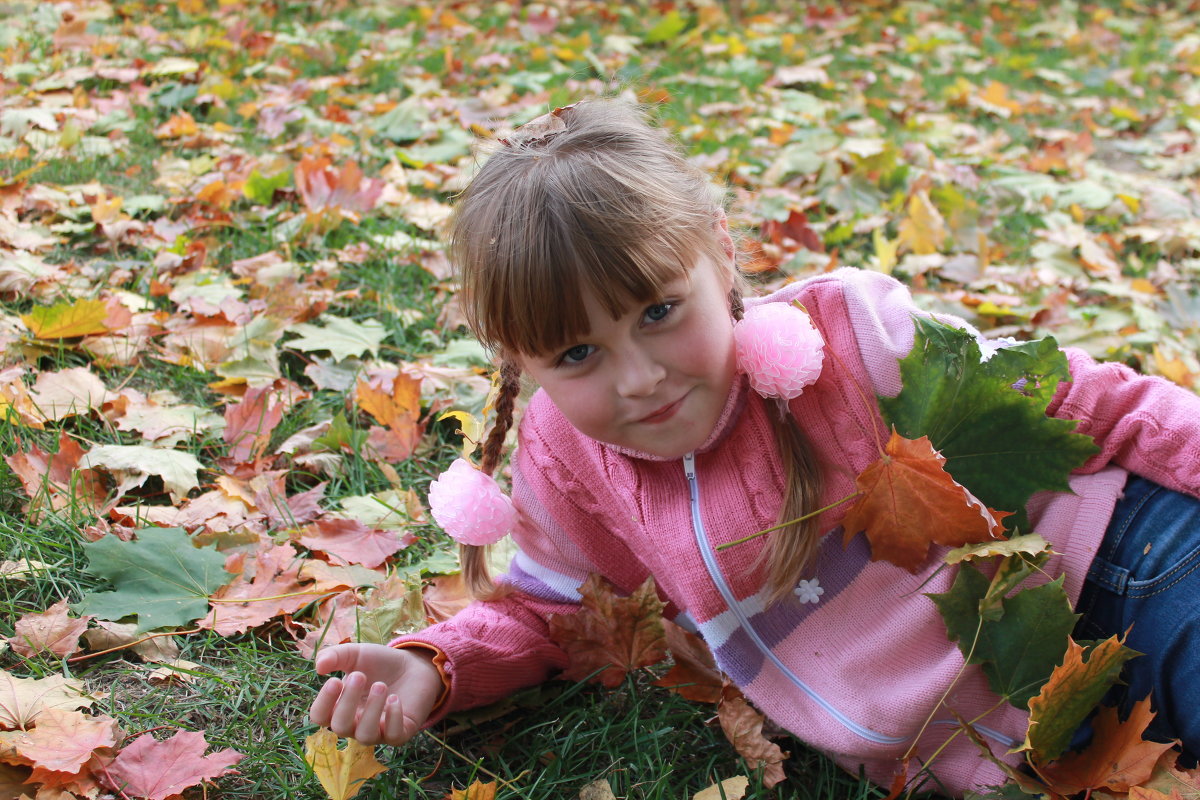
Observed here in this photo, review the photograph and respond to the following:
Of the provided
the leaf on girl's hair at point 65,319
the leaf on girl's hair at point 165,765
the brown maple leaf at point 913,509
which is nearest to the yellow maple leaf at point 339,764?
the leaf on girl's hair at point 165,765

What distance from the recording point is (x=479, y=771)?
150 centimetres

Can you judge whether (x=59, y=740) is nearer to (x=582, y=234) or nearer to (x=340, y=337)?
(x=582, y=234)

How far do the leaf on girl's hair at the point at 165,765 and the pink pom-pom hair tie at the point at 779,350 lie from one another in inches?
35.2

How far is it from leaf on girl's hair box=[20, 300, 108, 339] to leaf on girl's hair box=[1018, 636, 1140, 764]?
1991 mm

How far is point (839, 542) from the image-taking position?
150 cm

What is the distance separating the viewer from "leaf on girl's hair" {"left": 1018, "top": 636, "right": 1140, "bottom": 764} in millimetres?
1217

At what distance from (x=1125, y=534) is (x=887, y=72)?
151 inches

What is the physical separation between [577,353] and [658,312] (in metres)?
0.12

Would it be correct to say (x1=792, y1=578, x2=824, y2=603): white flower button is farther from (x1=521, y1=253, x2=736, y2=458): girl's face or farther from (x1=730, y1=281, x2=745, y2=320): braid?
(x1=730, y1=281, x2=745, y2=320): braid

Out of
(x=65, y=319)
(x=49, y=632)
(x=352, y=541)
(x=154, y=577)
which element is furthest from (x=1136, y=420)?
(x=65, y=319)

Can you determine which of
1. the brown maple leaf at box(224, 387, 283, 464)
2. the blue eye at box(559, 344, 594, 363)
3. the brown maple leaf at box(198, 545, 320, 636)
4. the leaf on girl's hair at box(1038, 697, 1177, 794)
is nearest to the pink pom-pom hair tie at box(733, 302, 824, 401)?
the blue eye at box(559, 344, 594, 363)

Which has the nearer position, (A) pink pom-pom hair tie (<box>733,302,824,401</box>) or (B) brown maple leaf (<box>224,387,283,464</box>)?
(A) pink pom-pom hair tie (<box>733,302,824,401</box>)

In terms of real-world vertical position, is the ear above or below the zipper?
above

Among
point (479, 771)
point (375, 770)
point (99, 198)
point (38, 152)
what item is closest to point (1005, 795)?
point (479, 771)
